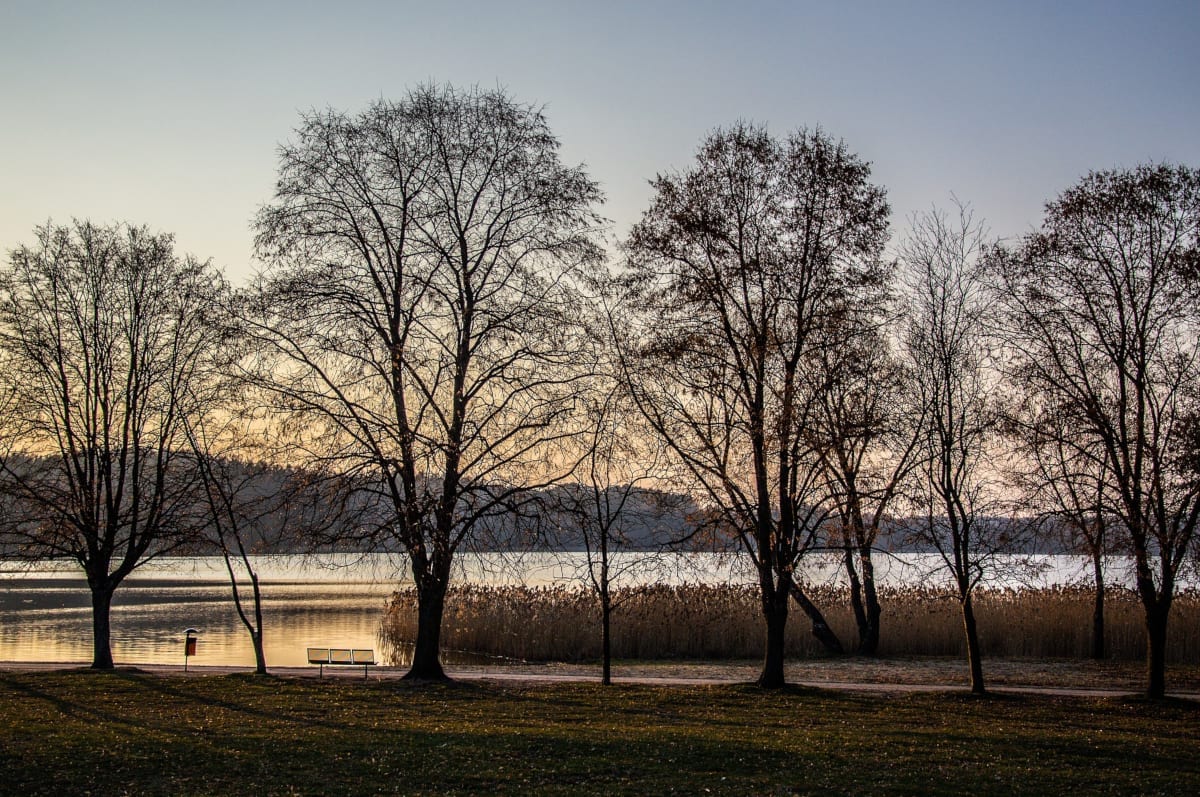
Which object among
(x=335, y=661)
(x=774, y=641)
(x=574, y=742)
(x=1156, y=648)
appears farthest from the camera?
(x=335, y=661)

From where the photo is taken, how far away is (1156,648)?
17.6 m

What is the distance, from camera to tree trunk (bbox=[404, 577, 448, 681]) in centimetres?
1942

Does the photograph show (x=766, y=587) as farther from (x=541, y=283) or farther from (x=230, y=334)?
(x=230, y=334)

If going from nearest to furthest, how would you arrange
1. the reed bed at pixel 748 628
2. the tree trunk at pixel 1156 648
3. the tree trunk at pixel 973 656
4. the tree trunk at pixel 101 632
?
the tree trunk at pixel 1156 648, the tree trunk at pixel 973 656, the tree trunk at pixel 101 632, the reed bed at pixel 748 628

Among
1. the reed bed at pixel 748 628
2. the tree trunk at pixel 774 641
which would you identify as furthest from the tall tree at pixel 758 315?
the reed bed at pixel 748 628

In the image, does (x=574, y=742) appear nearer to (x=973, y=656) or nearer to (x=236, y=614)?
(x=973, y=656)

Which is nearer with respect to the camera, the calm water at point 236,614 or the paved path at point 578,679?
the paved path at point 578,679

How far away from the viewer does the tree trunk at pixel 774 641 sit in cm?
1856

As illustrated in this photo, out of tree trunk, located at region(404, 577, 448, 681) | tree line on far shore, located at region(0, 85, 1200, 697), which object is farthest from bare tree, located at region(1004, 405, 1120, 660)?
tree trunk, located at region(404, 577, 448, 681)

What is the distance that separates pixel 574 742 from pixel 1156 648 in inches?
474

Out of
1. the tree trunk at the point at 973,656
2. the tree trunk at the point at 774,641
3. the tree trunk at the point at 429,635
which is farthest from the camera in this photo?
the tree trunk at the point at 429,635

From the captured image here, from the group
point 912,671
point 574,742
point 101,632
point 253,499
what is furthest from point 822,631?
point 101,632

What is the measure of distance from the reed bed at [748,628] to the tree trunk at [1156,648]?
8.95 m

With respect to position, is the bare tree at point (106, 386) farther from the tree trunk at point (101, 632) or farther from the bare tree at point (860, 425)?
the bare tree at point (860, 425)
